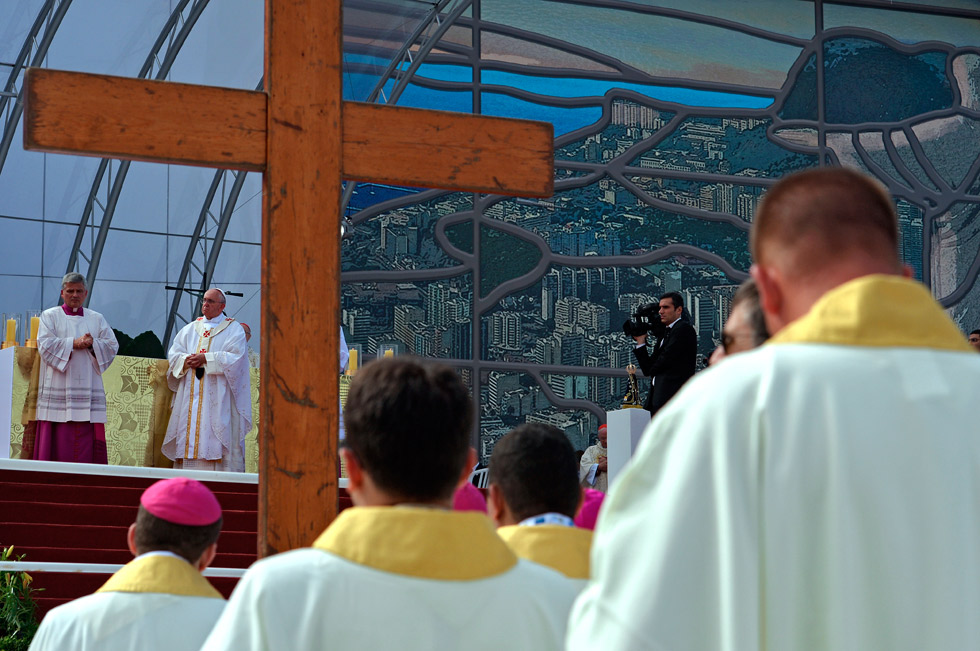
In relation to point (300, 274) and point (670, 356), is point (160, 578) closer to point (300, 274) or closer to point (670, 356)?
point (300, 274)

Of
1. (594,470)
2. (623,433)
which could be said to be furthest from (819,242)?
(594,470)

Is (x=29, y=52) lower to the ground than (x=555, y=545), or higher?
higher

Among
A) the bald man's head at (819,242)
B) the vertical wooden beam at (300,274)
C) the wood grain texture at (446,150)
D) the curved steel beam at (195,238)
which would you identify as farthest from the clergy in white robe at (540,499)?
the curved steel beam at (195,238)

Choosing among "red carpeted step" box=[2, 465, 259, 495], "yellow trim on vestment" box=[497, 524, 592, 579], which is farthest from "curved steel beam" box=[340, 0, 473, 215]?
"yellow trim on vestment" box=[497, 524, 592, 579]

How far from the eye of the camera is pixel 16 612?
6.13 m

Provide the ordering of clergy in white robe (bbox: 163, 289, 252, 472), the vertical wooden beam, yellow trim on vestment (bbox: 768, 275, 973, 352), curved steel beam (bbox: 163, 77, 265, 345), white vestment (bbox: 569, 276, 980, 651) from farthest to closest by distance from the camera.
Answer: curved steel beam (bbox: 163, 77, 265, 345), clergy in white robe (bbox: 163, 289, 252, 472), the vertical wooden beam, yellow trim on vestment (bbox: 768, 275, 973, 352), white vestment (bbox: 569, 276, 980, 651)

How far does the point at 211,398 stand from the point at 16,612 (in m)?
5.12

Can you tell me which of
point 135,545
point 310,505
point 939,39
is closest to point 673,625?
point 135,545

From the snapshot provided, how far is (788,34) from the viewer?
65.1 ft

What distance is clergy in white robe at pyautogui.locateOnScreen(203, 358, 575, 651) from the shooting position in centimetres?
170

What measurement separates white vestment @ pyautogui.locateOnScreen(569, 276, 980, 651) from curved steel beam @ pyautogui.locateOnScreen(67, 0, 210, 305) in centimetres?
1655

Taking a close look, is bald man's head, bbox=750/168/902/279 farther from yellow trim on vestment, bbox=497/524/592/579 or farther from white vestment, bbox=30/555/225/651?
white vestment, bbox=30/555/225/651

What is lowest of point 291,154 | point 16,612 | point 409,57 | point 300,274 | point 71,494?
point 16,612

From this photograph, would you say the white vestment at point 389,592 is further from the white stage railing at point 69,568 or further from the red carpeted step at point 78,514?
the red carpeted step at point 78,514
